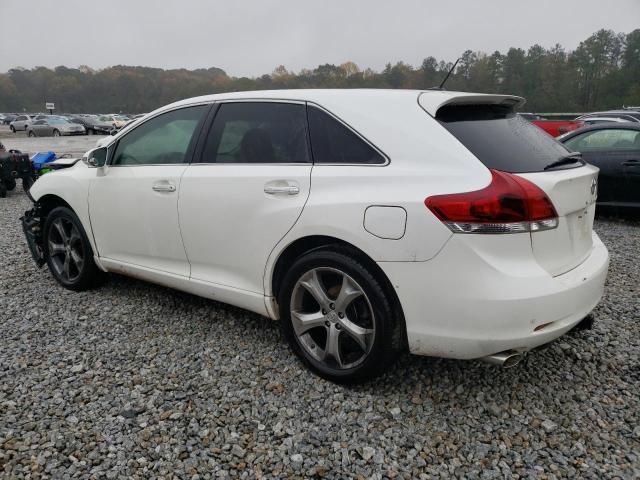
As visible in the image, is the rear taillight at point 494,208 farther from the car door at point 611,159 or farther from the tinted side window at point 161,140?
the car door at point 611,159

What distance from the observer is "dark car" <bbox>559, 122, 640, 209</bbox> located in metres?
6.81

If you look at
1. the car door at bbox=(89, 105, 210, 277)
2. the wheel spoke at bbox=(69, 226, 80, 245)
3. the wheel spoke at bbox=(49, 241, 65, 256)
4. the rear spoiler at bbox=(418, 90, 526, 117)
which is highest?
the rear spoiler at bbox=(418, 90, 526, 117)

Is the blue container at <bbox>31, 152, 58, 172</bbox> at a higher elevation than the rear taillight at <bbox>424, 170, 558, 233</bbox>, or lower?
lower

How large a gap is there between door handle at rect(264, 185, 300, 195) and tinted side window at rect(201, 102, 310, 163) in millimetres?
173

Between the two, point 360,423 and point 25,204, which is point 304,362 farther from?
point 25,204

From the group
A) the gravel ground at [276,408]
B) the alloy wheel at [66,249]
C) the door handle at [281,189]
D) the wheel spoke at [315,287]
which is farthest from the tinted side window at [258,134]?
the alloy wheel at [66,249]

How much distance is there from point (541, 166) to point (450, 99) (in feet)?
1.83

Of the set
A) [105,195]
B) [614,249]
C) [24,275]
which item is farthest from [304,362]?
[614,249]

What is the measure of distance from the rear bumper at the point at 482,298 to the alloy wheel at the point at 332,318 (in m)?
0.28

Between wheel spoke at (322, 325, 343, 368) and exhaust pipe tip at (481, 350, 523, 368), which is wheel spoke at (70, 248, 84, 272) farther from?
exhaust pipe tip at (481, 350, 523, 368)

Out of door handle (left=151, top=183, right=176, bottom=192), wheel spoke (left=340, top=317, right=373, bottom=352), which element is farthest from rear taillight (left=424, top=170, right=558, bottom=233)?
door handle (left=151, top=183, right=176, bottom=192)

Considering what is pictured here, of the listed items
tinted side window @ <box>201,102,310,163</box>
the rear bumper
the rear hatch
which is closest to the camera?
the rear bumper

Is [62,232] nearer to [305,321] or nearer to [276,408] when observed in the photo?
[305,321]

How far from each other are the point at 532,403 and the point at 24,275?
4530 millimetres
